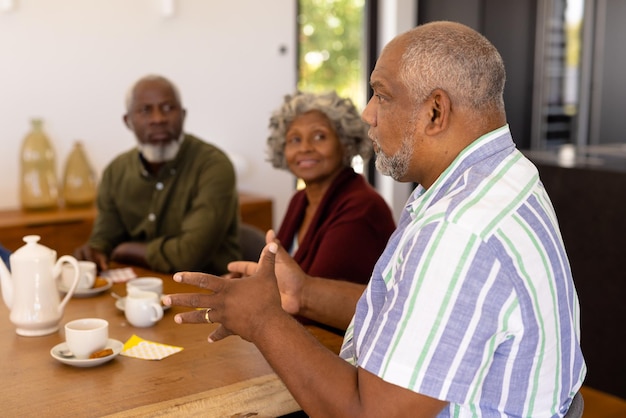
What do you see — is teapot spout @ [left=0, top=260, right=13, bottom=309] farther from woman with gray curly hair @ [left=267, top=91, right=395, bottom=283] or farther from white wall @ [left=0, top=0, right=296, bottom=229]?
white wall @ [left=0, top=0, right=296, bottom=229]

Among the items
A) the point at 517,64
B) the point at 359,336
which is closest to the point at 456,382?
the point at 359,336

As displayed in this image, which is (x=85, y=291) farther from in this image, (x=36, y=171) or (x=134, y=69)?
(x=134, y=69)

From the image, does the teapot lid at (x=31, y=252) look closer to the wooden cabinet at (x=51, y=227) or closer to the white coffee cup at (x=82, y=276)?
the white coffee cup at (x=82, y=276)

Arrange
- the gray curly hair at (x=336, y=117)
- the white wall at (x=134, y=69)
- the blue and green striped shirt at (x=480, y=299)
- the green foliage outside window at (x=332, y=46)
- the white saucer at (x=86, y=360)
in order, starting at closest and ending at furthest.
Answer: the blue and green striped shirt at (x=480, y=299)
the white saucer at (x=86, y=360)
the gray curly hair at (x=336, y=117)
the white wall at (x=134, y=69)
the green foliage outside window at (x=332, y=46)

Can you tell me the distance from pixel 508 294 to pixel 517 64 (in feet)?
14.8

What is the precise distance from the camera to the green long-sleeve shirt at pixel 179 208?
2775 mm

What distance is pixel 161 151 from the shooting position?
3.03m

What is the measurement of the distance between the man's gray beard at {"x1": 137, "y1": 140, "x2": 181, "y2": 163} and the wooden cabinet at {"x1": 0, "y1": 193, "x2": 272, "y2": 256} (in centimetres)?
72

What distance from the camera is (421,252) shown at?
1139mm

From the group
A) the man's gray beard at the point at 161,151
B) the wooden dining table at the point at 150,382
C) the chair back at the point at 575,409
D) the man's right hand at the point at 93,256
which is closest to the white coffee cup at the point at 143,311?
the wooden dining table at the point at 150,382

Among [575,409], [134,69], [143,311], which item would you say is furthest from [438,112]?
[134,69]

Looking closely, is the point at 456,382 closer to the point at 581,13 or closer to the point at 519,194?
the point at 519,194

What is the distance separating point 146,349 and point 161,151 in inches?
56.6

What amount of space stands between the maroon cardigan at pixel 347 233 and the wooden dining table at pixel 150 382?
406mm
